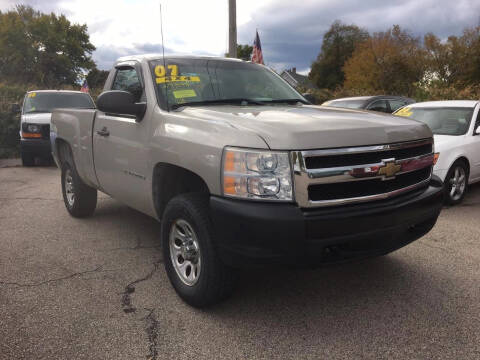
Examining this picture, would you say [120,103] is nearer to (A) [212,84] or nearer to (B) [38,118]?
(A) [212,84]

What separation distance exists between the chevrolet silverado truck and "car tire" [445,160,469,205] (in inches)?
116

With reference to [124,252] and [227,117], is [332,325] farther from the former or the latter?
[124,252]

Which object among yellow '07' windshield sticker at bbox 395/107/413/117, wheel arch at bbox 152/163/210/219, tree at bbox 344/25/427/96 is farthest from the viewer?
tree at bbox 344/25/427/96

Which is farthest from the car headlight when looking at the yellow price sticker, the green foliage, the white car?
the white car

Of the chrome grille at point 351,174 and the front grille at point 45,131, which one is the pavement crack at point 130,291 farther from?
the front grille at point 45,131

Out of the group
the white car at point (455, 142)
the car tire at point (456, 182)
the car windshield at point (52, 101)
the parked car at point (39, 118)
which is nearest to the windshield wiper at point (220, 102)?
the white car at point (455, 142)

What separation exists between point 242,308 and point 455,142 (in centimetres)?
452

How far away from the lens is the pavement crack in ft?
10.4

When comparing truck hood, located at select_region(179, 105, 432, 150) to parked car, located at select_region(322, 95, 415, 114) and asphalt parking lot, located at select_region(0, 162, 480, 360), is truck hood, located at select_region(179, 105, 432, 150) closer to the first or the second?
asphalt parking lot, located at select_region(0, 162, 480, 360)

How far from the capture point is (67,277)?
12.2ft

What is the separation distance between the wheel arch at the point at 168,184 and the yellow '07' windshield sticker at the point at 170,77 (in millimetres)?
817

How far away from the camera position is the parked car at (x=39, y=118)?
1048 cm

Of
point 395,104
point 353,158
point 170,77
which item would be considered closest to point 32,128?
→ point 170,77

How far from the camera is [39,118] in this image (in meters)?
10.5
